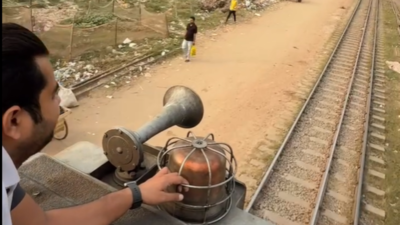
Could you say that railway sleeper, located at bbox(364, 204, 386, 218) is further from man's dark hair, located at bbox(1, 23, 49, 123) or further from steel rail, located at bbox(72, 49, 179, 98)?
steel rail, located at bbox(72, 49, 179, 98)

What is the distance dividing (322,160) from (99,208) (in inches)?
259

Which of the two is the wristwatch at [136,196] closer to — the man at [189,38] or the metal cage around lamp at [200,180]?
the metal cage around lamp at [200,180]

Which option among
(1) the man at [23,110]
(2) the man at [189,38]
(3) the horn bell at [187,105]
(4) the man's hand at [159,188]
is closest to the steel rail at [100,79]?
(2) the man at [189,38]

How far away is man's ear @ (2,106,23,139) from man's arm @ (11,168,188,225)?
398 millimetres

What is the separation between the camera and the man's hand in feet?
7.58

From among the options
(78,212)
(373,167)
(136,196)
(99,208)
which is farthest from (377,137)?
(78,212)

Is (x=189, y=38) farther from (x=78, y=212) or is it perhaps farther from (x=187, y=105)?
(x=78, y=212)

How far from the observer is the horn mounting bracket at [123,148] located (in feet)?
8.96

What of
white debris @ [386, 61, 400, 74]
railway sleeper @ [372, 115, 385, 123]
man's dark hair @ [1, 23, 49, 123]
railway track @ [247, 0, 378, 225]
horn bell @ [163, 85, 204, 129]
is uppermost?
man's dark hair @ [1, 23, 49, 123]

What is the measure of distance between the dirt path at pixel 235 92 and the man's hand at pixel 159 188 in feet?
15.1

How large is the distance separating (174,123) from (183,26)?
14.9 meters

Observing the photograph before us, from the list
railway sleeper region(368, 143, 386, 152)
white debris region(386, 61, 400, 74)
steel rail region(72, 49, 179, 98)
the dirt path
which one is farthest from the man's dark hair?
white debris region(386, 61, 400, 74)

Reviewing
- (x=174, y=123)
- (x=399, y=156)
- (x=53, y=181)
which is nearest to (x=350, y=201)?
(x=399, y=156)

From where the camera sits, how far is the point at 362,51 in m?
15.9
